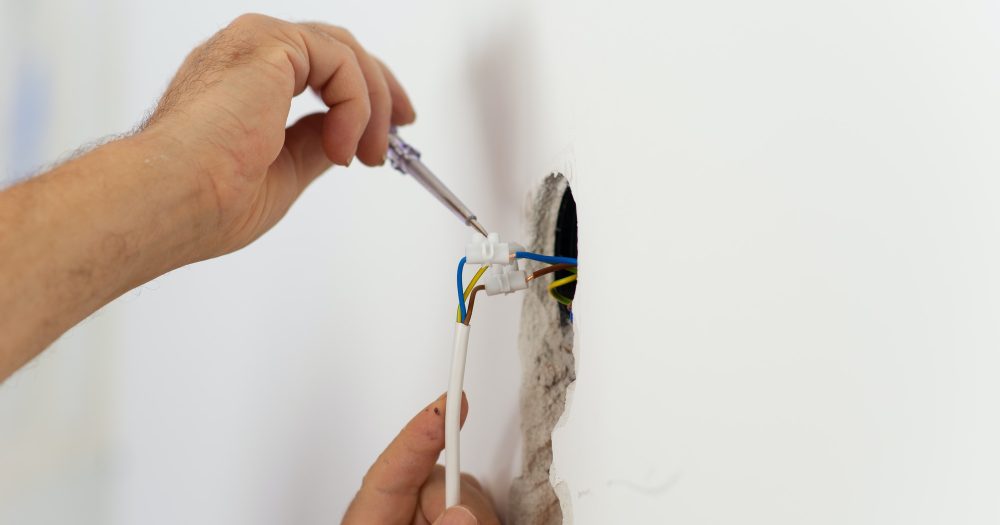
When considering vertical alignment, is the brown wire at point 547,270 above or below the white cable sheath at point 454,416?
above

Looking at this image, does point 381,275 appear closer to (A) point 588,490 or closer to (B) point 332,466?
(B) point 332,466

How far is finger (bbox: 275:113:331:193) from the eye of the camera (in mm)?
763

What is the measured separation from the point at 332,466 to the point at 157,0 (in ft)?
2.62

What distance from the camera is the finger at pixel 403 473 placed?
64cm

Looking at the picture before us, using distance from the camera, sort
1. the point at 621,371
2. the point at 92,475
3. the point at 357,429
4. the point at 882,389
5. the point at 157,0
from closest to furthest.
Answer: the point at 882,389 → the point at 621,371 → the point at 357,429 → the point at 92,475 → the point at 157,0

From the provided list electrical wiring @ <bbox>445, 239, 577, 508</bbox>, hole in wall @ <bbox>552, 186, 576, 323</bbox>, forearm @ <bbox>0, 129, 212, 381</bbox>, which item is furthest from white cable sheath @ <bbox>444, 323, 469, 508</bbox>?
forearm @ <bbox>0, 129, 212, 381</bbox>

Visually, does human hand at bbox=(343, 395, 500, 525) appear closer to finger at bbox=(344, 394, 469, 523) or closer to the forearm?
finger at bbox=(344, 394, 469, 523)

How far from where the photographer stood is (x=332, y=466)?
888 mm

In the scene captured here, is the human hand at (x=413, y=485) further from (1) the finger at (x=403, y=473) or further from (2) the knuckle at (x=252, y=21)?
(2) the knuckle at (x=252, y=21)

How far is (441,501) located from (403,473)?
0.05 m

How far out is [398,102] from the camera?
2.68ft

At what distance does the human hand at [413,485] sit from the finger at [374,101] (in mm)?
273

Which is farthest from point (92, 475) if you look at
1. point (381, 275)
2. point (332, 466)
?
point (381, 275)

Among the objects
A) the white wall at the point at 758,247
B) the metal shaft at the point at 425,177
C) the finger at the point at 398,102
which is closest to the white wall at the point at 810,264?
the white wall at the point at 758,247
